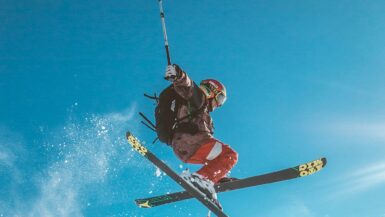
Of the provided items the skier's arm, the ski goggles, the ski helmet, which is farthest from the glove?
the ski goggles

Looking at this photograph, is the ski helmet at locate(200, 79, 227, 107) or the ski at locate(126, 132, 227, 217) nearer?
the ski at locate(126, 132, 227, 217)

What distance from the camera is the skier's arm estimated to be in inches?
253

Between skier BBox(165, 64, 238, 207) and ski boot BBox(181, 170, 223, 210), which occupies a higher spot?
skier BBox(165, 64, 238, 207)

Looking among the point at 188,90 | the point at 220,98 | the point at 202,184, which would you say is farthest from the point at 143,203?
the point at 188,90

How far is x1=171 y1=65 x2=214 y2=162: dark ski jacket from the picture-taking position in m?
7.31

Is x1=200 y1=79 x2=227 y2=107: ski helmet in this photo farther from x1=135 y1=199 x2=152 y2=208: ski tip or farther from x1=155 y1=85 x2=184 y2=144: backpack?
x1=135 y1=199 x2=152 y2=208: ski tip

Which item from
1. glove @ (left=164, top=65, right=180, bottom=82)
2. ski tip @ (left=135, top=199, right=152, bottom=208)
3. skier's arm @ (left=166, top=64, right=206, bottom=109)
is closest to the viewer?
glove @ (left=164, top=65, right=180, bottom=82)

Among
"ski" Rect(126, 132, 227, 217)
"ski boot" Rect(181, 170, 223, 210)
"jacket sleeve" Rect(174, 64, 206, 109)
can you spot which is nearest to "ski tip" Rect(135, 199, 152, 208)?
"ski" Rect(126, 132, 227, 217)

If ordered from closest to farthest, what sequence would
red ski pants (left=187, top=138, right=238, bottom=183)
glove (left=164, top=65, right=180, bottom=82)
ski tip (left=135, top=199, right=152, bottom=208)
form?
glove (left=164, top=65, right=180, bottom=82) → red ski pants (left=187, top=138, right=238, bottom=183) → ski tip (left=135, top=199, right=152, bottom=208)

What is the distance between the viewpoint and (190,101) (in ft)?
24.0

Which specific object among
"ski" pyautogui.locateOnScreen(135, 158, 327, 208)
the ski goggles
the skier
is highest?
the ski goggles

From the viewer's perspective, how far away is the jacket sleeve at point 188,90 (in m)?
6.52

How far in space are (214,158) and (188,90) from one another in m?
1.42

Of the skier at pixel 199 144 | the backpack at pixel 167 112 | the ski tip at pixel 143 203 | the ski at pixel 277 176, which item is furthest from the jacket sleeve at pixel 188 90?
the ski tip at pixel 143 203
